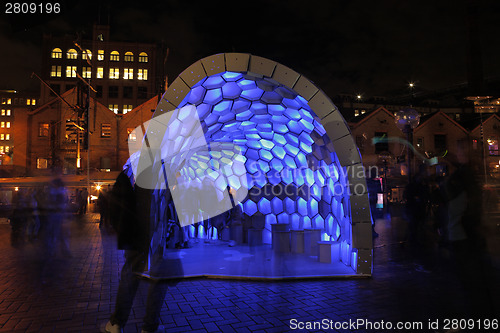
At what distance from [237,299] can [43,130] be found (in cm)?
3569

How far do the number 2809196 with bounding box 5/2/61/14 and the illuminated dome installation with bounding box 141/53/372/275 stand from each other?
2.72m

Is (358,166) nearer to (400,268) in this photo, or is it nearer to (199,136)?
(400,268)

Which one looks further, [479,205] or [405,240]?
[405,240]

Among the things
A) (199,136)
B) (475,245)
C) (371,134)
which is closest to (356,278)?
(475,245)

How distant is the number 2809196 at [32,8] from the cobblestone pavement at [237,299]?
4742 millimetres

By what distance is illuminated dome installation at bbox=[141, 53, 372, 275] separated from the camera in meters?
5.44

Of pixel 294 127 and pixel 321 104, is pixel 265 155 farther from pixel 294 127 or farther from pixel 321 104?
pixel 321 104

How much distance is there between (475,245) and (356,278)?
238cm

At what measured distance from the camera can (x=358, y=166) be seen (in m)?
5.53

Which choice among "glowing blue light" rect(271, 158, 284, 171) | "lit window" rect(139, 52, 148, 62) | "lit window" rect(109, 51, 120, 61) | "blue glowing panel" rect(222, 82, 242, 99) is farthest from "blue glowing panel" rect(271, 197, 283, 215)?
"lit window" rect(109, 51, 120, 61)

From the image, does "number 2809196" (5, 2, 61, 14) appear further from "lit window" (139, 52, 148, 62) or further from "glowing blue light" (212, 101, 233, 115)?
"lit window" (139, 52, 148, 62)

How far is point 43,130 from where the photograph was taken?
3291 cm

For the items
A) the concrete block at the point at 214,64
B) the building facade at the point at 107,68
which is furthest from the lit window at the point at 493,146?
the building facade at the point at 107,68

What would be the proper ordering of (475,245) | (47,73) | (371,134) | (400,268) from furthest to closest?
1. (47,73)
2. (371,134)
3. (400,268)
4. (475,245)
